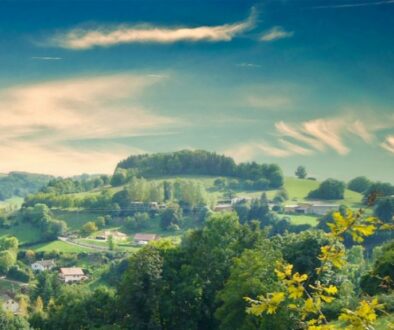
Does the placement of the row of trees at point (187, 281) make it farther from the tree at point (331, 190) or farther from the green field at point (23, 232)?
the tree at point (331, 190)

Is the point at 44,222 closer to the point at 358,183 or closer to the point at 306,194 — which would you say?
the point at 306,194

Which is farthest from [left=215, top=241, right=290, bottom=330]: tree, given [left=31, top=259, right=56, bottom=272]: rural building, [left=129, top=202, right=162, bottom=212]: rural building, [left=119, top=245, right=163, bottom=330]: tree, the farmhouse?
[left=129, top=202, right=162, bottom=212]: rural building

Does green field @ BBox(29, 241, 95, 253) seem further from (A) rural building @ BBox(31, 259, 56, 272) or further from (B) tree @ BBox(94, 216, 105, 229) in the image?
(B) tree @ BBox(94, 216, 105, 229)

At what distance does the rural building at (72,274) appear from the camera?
4678 inches

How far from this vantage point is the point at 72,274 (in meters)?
124

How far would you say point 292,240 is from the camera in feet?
142

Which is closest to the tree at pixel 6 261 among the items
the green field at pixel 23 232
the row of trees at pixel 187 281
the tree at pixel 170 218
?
the green field at pixel 23 232

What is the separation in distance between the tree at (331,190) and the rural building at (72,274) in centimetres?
7788

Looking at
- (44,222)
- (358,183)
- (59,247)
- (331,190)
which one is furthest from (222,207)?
(59,247)

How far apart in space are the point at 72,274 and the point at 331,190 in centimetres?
8171

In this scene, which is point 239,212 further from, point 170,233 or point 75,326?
point 75,326

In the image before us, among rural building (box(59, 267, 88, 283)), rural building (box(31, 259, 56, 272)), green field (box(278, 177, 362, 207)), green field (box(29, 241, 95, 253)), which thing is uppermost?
green field (box(278, 177, 362, 207))

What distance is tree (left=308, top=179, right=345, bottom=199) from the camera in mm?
174625

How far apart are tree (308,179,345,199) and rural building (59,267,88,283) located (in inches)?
3066
